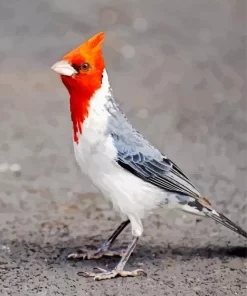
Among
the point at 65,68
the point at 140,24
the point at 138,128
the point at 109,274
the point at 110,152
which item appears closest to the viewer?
the point at 65,68

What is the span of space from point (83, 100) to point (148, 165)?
0.41 m

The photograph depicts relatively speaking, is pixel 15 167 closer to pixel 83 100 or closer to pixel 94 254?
pixel 94 254

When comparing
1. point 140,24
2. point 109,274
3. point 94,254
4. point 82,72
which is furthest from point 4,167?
point 140,24

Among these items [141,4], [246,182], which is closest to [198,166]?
[246,182]

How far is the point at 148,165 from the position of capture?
3119 millimetres

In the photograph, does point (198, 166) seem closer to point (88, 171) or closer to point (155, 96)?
point (155, 96)

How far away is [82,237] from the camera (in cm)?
364

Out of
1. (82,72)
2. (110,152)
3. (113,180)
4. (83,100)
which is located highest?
(82,72)

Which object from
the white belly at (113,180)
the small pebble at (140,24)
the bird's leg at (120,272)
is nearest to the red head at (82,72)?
the white belly at (113,180)

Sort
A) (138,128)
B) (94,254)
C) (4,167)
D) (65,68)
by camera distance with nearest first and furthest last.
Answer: (65,68) < (94,254) < (4,167) < (138,128)

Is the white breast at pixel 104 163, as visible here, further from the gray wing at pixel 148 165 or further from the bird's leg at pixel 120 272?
the bird's leg at pixel 120 272

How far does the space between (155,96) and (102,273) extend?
2629 millimetres

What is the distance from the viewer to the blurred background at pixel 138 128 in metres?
3.30

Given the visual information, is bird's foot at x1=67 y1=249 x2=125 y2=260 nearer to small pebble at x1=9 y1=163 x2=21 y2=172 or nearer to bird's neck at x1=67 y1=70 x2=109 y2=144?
bird's neck at x1=67 y1=70 x2=109 y2=144
